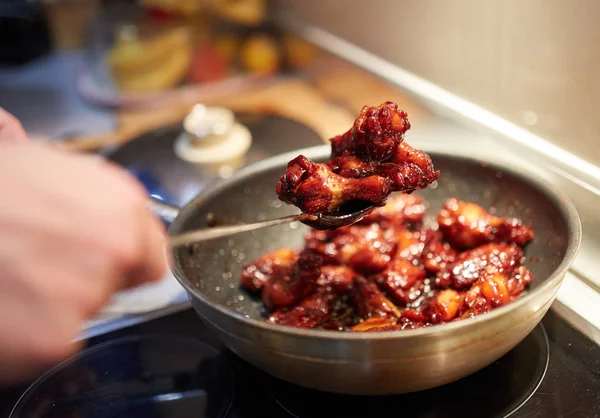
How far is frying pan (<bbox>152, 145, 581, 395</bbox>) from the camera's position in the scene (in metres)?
0.70

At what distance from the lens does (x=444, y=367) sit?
28.7 inches

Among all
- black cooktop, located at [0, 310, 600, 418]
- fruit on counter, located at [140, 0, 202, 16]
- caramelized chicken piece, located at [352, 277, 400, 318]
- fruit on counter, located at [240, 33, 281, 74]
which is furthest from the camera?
fruit on counter, located at [140, 0, 202, 16]

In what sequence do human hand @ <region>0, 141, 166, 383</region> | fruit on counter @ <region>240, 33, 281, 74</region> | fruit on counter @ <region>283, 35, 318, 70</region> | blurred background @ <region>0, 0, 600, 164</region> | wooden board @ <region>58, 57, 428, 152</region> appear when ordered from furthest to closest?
fruit on counter @ <region>240, 33, 281, 74</region>, fruit on counter @ <region>283, 35, 318, 70</region>, wooden board @ <region>58, 57, 428, 152</region>, blurred background @ <region>0, 0, 600, 164</region>, human hand @ <region>0, 141, 166, 383</region>

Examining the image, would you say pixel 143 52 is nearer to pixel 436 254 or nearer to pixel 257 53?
pixel 257 53

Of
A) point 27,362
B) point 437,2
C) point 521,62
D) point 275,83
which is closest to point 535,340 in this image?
point 521,62

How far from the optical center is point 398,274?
38.1 inches

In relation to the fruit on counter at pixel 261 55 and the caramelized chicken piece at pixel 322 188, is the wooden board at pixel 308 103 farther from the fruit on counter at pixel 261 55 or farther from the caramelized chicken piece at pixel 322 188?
the caramelized chicken piece at pixel 322 188

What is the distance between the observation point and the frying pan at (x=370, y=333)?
0.70 meters

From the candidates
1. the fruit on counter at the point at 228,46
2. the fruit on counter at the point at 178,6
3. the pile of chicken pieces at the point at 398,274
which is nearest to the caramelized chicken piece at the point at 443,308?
the pile of chicken pieces at the point at 398,274

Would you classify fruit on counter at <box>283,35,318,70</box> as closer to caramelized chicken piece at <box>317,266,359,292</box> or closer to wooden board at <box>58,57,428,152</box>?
wooden board at <box>58,57,428,152</box>

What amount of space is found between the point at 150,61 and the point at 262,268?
134cm

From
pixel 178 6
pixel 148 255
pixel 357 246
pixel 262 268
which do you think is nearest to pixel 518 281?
pixel 357 246

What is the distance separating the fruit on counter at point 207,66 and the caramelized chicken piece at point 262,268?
4.15 ft

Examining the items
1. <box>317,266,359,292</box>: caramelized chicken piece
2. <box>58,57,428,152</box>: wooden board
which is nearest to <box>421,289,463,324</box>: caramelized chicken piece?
<box>317,266,359,292</box>: caramelized chicken piece
